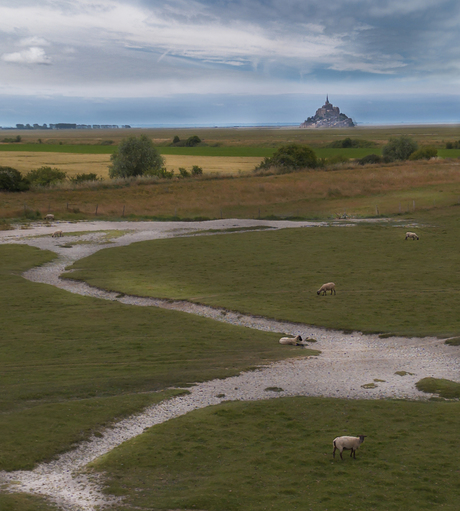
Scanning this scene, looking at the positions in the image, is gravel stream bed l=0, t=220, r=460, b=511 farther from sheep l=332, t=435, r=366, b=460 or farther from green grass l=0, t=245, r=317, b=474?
sheep l=332, t=435, r=366, b=460

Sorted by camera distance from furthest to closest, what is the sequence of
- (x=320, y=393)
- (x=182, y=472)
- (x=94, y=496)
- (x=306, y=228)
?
(x=306, y=228) → (x=320, y=393) → (x=182, y=472) → (x=94, y=496)

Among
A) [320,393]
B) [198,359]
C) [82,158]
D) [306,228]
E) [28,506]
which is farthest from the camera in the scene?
[82,158]

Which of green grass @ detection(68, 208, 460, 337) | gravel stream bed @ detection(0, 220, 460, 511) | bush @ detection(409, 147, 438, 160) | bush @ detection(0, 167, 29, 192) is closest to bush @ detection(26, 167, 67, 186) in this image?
bush @ detection(0, 167, 29, 192)

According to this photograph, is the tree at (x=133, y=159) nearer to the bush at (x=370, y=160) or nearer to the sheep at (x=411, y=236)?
the bush at (x=370, y=160)

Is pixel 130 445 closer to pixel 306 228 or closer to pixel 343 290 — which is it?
pixel 343 290

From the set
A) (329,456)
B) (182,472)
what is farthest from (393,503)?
(182,472)

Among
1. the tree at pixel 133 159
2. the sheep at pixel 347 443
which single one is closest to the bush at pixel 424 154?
the tree at pixel 133 159
